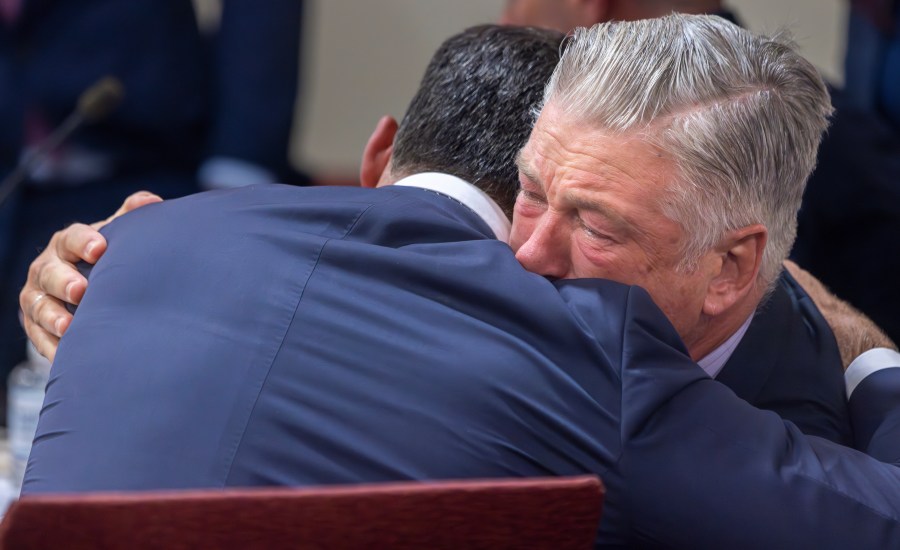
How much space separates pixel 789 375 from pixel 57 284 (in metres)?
0.77

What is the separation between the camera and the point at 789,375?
130 cm

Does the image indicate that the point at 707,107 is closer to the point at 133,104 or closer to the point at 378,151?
the point at 378,151

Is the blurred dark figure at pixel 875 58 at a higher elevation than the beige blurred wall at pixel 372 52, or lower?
higher

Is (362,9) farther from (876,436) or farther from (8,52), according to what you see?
(876,436)

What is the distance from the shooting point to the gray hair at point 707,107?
1.11 metres

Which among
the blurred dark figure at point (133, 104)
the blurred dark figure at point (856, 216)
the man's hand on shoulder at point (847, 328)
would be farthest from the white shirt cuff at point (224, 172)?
the man's hand on shoulder at point (847, 328)

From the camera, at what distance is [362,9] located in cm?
347

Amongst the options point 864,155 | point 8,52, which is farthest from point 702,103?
point 8,52

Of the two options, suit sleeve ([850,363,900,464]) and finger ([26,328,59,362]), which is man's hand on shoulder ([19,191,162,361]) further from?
suit sleeve ([850,363,900,464])

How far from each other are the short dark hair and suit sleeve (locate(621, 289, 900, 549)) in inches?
13.3

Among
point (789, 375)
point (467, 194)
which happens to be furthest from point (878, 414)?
point (467, 194)

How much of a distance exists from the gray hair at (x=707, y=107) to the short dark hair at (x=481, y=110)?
0.12 meters

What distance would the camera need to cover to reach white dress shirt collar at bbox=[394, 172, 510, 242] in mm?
1237

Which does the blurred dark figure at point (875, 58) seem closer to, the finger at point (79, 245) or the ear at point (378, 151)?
the ear at point (378, 151)
